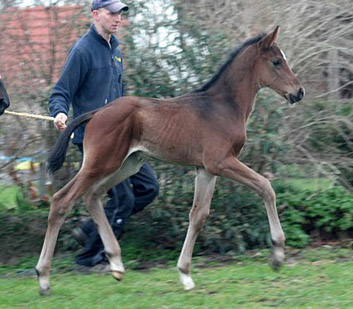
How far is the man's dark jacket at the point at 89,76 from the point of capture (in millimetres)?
6523

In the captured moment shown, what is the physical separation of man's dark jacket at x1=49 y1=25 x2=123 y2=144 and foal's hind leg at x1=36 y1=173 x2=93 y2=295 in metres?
0.77

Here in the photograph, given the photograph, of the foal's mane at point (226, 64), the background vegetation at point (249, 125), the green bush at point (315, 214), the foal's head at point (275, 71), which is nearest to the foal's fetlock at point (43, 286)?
the background vegetation at point (249, 125)

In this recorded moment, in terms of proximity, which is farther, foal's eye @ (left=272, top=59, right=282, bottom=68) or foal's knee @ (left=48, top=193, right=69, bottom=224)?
foal's eye @ (left=272, top=59, right=282, bottom=68)

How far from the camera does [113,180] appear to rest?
249 inches

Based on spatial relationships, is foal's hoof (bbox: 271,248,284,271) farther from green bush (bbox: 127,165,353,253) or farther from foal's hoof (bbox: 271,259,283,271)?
green bush (bbox: 127,165,353,253)

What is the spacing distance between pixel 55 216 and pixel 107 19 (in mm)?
1905

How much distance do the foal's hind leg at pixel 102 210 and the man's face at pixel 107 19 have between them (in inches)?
50.0

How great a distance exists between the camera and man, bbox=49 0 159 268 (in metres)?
6.48

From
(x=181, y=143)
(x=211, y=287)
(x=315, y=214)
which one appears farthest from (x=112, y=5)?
(x=315, y=214)

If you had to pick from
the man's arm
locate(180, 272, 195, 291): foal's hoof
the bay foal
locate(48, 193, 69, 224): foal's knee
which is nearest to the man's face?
the man's arm

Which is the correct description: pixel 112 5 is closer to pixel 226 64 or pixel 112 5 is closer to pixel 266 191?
pixel 226 64

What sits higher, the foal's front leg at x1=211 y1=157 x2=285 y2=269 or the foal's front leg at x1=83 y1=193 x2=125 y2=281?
the foal's front leg at x1=211 y1=157 x2=285 y2=269

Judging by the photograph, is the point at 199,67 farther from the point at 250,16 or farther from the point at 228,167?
the point at 228,167

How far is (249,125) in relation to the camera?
7590mm
